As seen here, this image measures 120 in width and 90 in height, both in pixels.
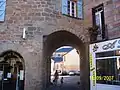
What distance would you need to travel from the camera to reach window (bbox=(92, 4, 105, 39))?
38.9 ft

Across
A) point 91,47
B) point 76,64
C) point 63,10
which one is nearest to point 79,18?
point 63,10

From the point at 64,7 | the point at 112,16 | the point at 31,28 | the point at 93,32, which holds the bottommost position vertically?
the point at 93,32

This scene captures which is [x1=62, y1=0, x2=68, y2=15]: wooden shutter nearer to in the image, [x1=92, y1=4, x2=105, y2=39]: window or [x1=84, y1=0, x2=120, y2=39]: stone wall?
[x1=92, y1=4, x2=105, y2=39]: window

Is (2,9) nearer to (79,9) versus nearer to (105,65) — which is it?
(79,9)

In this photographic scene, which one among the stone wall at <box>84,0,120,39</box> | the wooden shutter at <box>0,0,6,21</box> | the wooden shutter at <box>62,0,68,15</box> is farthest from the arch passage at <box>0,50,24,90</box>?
the stone wall at <box>84,0,120,39</box>

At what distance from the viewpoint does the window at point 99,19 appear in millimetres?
11847

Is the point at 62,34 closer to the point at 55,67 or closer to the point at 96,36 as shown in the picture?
the point at 96,36

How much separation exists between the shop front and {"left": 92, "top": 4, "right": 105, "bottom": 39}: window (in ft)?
2.13

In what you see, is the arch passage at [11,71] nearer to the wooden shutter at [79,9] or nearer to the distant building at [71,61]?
the wooden shutter at [79,9]

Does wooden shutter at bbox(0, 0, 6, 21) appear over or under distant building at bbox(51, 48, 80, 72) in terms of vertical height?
over

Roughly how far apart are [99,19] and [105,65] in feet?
9.08

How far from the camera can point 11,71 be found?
12477 millimetres

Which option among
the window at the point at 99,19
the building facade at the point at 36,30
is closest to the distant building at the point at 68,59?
the building facade at the point at 36,30

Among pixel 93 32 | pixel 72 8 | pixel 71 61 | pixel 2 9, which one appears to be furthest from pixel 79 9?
pixel 71 61
